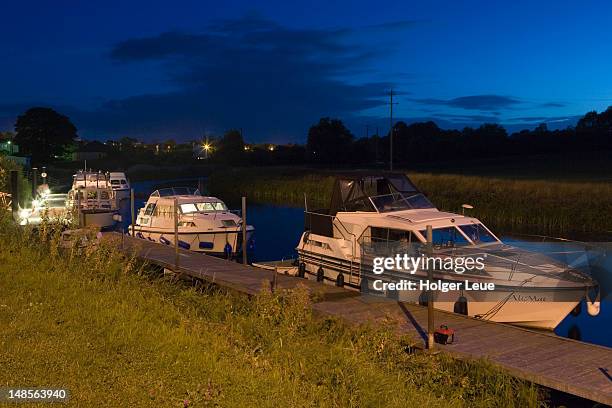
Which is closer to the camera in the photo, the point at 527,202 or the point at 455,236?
the point at 455,236

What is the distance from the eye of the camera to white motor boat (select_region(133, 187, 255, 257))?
25172mm

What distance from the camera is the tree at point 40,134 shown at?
115 metres

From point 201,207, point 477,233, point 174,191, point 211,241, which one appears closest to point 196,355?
point 477,233

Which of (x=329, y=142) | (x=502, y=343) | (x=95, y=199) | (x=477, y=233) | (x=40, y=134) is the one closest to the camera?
(x=502, y=343)

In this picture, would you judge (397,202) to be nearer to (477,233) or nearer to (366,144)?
(477,233)

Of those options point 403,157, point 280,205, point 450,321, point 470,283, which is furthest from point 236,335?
point 403,157

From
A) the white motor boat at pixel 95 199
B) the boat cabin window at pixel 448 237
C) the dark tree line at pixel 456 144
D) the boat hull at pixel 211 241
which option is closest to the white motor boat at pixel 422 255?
the boat cabin window at pixel 448 237

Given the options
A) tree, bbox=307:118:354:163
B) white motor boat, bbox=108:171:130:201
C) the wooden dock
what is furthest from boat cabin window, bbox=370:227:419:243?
tree, bbox=307:118:354:163

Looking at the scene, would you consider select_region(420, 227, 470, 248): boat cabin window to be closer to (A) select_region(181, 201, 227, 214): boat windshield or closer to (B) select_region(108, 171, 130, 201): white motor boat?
(A) select_region(181, 201, 227, 214): boat windshield

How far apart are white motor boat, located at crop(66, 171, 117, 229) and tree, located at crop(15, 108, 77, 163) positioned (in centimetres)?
7852

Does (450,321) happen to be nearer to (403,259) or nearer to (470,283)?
(470,283)

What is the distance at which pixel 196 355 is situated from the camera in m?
7.47

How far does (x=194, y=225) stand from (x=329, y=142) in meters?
105

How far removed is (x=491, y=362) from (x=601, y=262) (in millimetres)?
6227
